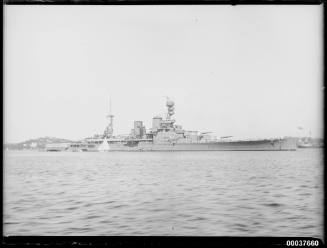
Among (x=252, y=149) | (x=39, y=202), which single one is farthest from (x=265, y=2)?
(x=252, y=149)

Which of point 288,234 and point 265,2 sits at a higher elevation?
point 265,2

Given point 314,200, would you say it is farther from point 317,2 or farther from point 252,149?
point 252,149

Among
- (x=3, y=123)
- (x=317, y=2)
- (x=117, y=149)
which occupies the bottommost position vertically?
(x=117, y=149)
